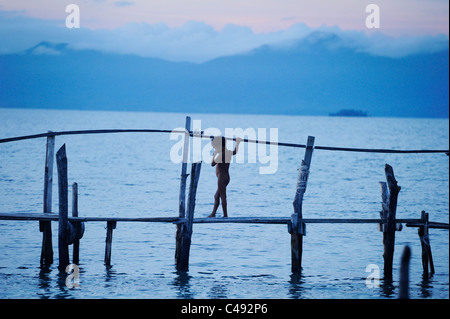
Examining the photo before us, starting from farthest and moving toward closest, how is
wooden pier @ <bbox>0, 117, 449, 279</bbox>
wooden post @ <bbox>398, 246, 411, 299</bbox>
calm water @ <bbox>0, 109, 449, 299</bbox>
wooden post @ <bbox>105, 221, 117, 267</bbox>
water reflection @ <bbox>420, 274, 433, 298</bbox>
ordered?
wooden post @ <bbox>105, 221, 117, 267</bbox> → calm water @ <bbox>0, 109, 449, 299</bbox> → water reflection @ <bbox>420, 274, 433, 298</bbox> → wooden pier @ <bbox>0, 117, 449, 279</bbox> → wooden post @ <bbox>398, 246, 411, 299</bbox>

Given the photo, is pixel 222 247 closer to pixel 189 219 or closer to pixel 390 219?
pixel 189 219

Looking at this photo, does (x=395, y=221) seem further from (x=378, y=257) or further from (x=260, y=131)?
(x=260, y=131)

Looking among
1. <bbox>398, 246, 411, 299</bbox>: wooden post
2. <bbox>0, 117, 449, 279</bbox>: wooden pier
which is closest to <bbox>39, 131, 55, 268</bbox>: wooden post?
<bbox>0, 117, 449, 279</bbox>: wooden pier

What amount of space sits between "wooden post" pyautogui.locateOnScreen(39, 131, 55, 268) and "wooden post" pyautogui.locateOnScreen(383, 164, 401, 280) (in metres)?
6.00

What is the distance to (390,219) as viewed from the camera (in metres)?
11.7

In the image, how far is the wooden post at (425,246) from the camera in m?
12.1

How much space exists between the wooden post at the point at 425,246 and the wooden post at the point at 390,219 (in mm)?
710

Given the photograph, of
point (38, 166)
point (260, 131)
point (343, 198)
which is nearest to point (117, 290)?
point (343, 198)

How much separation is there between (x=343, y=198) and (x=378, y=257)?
689 inches

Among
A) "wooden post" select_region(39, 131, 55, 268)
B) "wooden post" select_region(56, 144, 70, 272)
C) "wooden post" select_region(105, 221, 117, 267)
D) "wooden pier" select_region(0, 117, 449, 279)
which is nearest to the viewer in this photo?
"wooden post" select_region(56, 144, 70, 272)

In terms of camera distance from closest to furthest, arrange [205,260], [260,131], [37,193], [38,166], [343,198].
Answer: [205,260]
[37,193]
[343,198]
[38,166]
[260,131]

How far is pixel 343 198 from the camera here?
34.0m

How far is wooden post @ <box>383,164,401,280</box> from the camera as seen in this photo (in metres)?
11.4
